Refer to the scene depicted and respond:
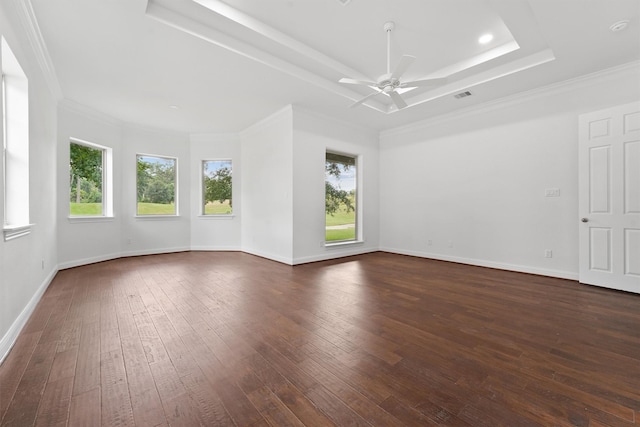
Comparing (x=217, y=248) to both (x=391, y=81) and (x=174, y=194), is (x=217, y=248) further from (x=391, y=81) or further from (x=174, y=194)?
(x=391, y=81)

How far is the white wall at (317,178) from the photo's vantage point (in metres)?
4.83

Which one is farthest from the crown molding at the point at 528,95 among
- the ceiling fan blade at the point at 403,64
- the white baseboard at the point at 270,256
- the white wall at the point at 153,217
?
the white wall at the point at 153,217

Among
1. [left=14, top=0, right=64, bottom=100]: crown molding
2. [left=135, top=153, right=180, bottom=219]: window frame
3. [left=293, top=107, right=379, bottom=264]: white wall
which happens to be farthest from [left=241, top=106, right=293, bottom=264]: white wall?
[left=14, top=0, right=64, bottom=100]: crown molding

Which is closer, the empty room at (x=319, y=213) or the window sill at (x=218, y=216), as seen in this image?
the empty room at (x=319, y=213)

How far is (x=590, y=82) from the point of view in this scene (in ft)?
12.0

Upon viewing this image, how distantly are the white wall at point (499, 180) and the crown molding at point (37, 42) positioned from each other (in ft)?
18.6

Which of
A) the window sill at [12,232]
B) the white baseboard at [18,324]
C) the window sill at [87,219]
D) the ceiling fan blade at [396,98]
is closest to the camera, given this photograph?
the white baseboard at [18,324]

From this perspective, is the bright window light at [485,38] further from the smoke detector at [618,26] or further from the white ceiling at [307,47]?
the smoke detector at [618,26]

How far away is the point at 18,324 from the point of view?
87.1 inches

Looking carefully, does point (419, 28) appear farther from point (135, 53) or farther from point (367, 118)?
point (135, 53)

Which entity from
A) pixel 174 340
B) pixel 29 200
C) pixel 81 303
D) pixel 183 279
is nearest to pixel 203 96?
pixel 29 200

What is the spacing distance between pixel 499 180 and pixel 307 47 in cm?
376

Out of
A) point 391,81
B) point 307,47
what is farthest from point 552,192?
point 307,47

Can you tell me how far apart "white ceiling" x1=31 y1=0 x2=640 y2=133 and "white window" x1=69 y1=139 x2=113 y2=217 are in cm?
94
